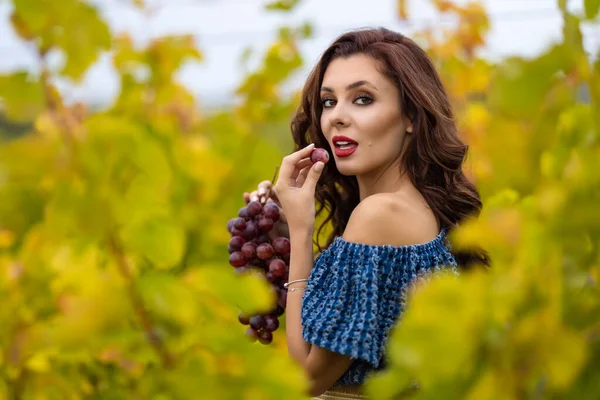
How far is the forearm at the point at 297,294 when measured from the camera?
1.50 m

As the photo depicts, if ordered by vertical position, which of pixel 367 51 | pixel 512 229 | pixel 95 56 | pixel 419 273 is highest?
pixel 367 51

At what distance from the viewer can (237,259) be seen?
1.64 meters

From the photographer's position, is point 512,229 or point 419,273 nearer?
point 512,229

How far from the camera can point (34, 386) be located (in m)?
1.06

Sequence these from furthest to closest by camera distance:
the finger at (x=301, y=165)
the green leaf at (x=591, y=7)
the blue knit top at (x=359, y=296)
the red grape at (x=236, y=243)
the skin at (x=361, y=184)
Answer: the finger at (x=301, y=165), the red grape at (x=236, y=243), the skin at (x=361, y=184), the blue knit top at (x=359, y=296), the green leaf at (x=591, y=7)

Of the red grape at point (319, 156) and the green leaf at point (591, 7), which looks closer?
the green leaf at point (591, 7)

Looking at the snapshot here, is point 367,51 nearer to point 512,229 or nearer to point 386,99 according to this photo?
point 386,99

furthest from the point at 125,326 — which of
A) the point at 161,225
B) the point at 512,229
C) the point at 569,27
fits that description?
the point at 569,27

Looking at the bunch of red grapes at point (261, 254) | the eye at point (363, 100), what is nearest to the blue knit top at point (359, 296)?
the bunch of red grapes at point (261, 254)

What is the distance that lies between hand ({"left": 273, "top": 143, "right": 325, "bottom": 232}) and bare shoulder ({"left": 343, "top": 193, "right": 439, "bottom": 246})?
0.32 feet

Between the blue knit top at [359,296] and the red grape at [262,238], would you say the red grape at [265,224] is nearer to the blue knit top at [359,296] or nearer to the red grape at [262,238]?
the red grape at [262,238]

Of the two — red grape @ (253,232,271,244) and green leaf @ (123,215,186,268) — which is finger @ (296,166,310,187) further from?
green leaf @ (123,215,186,268)

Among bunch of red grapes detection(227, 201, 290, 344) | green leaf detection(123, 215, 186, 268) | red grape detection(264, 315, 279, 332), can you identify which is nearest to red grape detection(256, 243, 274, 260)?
bunch of red grapes detection(227, 201, 290, 344)

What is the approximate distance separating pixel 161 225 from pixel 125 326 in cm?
11
